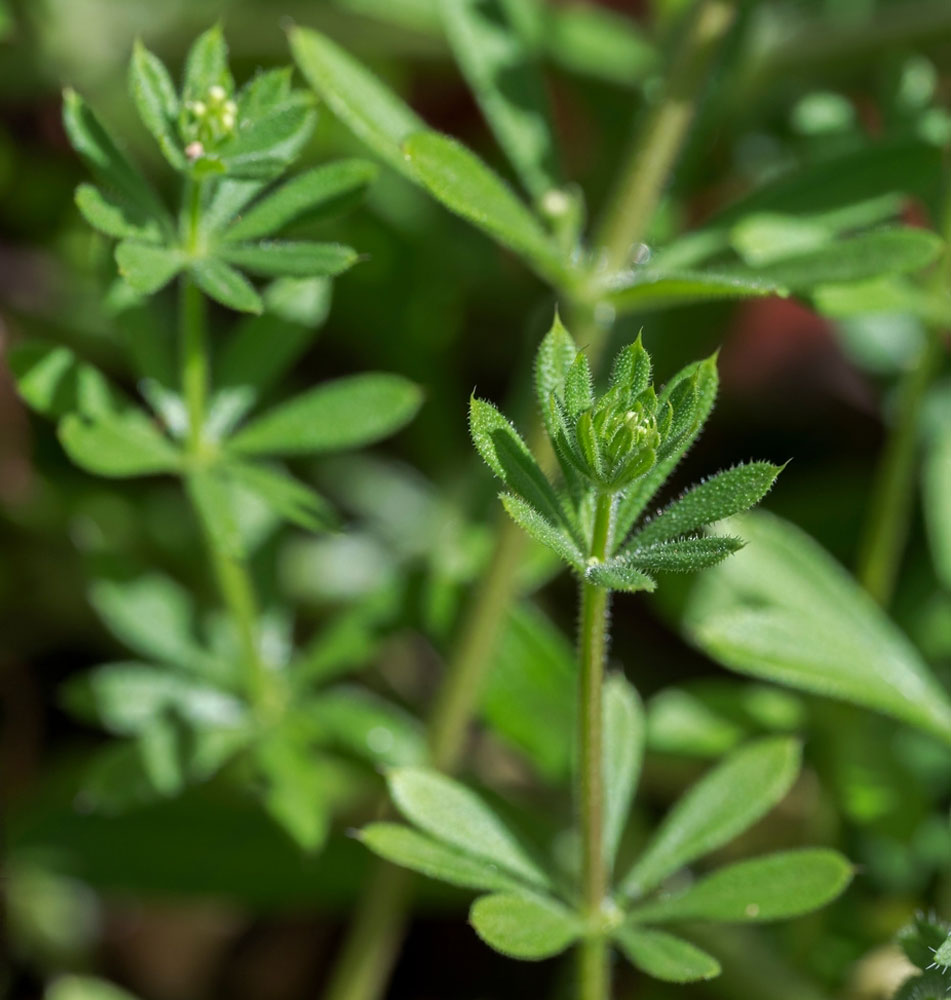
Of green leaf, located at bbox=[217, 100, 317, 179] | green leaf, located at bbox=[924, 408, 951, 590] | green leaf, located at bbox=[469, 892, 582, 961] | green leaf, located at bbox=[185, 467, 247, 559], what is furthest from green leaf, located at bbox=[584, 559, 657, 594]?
green leaf, located at bbox=[924, 408, 951, 590]

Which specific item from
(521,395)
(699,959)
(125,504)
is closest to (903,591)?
(521,395)

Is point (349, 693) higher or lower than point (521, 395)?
lower

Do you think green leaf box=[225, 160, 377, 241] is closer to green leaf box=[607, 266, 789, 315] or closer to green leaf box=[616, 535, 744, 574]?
green leaf box=[607, 266, 789, 315]

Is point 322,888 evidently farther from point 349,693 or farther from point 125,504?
point 125,504

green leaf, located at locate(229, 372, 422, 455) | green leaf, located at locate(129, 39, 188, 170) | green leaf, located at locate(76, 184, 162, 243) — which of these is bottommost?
green leaf, located at locate(229, 372, 422, 455)

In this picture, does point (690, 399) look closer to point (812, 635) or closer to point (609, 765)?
point (609, 765)

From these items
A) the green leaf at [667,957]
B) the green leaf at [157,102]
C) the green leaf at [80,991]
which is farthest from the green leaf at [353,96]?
the green leaf at [80,991]

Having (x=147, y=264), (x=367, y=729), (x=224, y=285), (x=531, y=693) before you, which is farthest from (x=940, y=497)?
(x=147, y=264)

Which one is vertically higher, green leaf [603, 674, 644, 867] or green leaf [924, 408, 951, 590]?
green leaf [924, 408, 951, 590]
